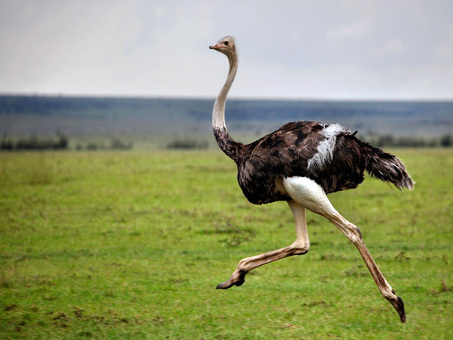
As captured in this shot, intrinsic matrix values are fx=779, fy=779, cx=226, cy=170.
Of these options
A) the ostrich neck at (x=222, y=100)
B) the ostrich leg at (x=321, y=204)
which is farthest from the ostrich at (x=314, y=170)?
the ostrich neck at (x=222, y=100)

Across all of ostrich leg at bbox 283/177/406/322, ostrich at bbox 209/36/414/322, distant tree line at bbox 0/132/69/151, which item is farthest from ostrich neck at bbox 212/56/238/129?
distant tree line at bbox 0/132/69/151

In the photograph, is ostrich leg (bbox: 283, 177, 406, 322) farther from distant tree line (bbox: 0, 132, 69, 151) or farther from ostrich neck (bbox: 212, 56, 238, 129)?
distant tree line (bbox: 0, 132, 69, 151)

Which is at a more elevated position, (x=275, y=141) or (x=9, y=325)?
(x=275, y=141)

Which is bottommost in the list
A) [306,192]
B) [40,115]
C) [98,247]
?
[40,115]

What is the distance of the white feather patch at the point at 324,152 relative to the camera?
21.9 feet

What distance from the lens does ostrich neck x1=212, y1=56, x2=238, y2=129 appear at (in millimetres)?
7277

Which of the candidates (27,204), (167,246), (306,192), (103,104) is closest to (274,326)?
(306,192)

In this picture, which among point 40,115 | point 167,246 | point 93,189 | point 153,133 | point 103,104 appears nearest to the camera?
point 167,246

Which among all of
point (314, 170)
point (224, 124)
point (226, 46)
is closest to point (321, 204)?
point (314, 170)

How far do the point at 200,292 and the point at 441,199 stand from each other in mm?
10616

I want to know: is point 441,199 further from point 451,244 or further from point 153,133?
point 153,133

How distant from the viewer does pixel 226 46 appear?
7.48 meters

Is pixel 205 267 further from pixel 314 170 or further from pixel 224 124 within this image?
pixel 314 170

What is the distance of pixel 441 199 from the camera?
1773 cm
